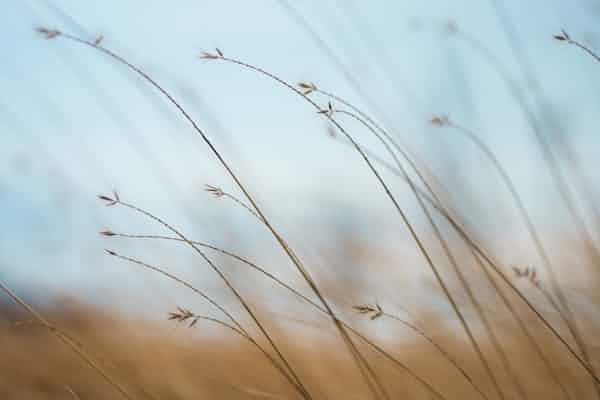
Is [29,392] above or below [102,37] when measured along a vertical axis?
below

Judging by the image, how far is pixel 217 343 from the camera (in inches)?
107

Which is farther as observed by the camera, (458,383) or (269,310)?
(458,383)

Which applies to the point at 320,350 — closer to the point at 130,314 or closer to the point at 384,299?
the point at 384,299

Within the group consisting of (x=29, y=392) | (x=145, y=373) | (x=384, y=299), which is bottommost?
(x=29, y=392)

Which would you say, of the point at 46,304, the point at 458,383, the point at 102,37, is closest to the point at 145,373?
the point at 46,304

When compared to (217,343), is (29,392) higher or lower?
lower

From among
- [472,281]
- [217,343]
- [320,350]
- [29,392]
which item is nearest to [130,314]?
[217,343]

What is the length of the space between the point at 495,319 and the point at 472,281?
30cm

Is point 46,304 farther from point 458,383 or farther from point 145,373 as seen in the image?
point 458,383

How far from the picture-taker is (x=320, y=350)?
7.04 feet

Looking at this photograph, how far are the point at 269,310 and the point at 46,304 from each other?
1.34m

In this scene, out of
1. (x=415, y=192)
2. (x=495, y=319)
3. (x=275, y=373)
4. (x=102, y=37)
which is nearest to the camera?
(x=102, y=37)

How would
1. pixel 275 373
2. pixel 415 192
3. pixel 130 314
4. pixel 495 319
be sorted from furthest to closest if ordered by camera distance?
pixel 130 314
pixel 275 373
pixel 495 319
pixel 415 192

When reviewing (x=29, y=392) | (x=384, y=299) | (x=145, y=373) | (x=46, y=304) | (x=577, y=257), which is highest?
(x=577, y=257)
